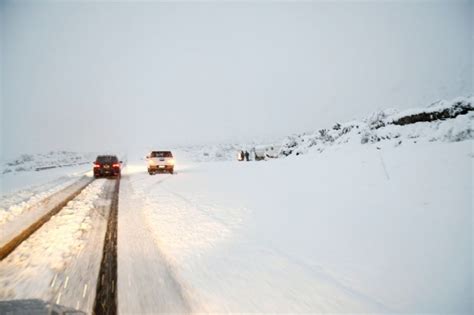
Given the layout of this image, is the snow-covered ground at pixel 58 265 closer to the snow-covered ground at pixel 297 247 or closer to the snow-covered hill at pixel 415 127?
the snow-covered ground at pixel 297 247

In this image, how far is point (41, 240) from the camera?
474 cm

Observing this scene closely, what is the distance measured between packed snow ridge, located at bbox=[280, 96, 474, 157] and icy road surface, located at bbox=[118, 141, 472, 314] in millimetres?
1645

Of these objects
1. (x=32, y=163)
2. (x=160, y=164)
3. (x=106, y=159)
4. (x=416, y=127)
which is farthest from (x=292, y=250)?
(x=32, y=163)

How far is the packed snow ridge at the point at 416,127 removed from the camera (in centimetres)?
781

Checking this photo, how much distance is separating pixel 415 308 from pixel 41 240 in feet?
20.3

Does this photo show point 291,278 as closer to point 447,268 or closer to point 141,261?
point 447,268

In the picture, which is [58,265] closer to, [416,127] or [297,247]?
[297,247]

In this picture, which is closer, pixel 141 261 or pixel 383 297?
pixel 383 297

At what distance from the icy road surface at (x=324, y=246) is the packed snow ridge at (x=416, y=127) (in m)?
1.65

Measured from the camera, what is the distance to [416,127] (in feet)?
34.9

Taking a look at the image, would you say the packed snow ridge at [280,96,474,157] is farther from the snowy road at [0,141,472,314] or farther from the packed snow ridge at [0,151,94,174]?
the packed snow ridge at [0,151,94,174]

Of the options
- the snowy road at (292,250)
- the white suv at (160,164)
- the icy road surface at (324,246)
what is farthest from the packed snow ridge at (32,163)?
the icy road surface at (324,246)

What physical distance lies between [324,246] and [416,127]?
374 inches

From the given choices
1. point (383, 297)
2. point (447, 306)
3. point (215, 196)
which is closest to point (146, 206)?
point (215, 196)
